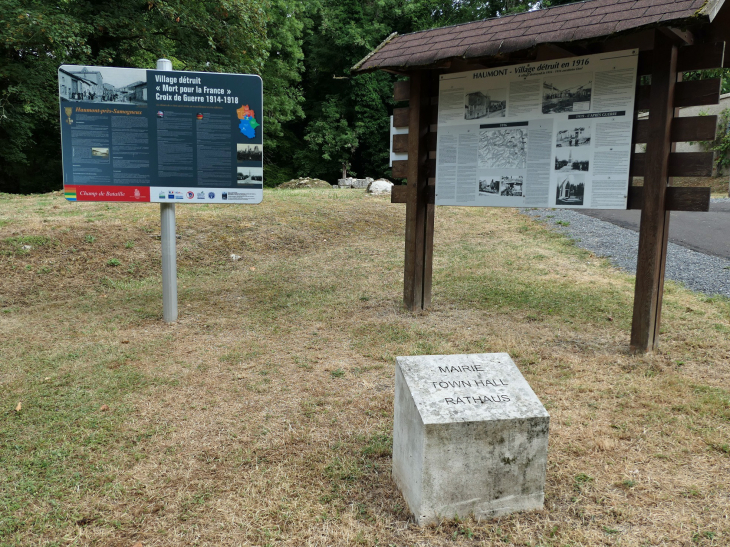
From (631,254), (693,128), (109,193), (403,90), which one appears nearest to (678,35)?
(693,128)

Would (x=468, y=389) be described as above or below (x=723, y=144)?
below

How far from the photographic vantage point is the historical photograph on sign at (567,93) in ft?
16.6

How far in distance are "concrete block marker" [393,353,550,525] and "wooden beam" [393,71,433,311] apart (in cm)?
369

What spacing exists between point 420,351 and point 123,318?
351cm

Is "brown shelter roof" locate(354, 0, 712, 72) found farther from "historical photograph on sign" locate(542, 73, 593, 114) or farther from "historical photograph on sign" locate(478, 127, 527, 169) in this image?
"historical photograph on sign" locate(478, 127, 527, 169)

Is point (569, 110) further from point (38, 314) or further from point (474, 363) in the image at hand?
point (38, 314)

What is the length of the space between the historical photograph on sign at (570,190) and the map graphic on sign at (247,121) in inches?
131

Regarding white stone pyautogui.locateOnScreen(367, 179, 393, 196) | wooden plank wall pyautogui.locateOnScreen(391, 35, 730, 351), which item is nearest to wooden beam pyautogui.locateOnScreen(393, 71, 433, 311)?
wooden plank wall pyautogui.locateOnScreen(391, 35, 730, 351)

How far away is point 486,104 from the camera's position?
5.74 metres

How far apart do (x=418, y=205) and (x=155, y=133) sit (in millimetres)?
2996

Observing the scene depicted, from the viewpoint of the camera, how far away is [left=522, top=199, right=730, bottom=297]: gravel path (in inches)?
304

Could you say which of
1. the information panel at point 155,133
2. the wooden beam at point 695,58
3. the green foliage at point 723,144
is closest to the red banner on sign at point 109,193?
the information panel at point 155,133

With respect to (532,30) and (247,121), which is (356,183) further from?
(532,30)

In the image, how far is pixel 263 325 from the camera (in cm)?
608
